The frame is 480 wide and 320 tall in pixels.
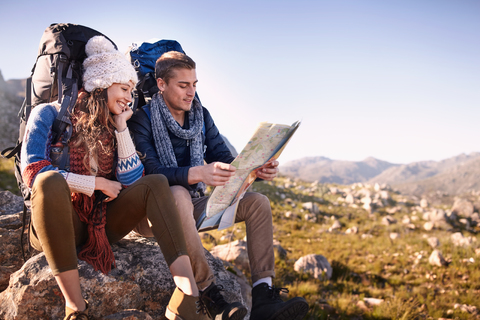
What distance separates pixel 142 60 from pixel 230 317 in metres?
2.57

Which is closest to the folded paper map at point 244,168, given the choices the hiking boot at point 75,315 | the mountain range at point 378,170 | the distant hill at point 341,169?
the hiking boot at point 75,315

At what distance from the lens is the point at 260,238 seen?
2.36 meters

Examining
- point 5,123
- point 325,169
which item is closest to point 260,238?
point 5,123

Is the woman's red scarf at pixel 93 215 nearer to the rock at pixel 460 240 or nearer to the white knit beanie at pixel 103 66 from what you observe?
the white knit beanie at pixel 103 66

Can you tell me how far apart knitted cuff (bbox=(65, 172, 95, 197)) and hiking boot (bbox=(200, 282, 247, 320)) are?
100 centimetres

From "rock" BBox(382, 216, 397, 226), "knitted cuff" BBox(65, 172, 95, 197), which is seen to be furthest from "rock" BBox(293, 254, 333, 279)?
"rock" BBox(382, 216, 397, 226)

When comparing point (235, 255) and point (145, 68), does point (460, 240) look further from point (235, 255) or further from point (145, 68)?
point (145, 68)

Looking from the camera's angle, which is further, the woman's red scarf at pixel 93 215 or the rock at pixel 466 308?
the rock at pixel 466 308

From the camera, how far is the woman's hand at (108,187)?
1881mm

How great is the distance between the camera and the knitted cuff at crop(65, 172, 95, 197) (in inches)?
70.8

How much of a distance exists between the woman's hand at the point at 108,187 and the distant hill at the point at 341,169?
104 meters

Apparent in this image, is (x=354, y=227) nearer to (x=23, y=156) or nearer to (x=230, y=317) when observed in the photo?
(x=230, y=317)

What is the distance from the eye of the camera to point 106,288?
2.05 metres

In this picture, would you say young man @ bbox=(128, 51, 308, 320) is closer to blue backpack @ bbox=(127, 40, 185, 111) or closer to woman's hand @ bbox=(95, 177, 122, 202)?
blue backpack @ bbox=(127, 40, 185, 111)
